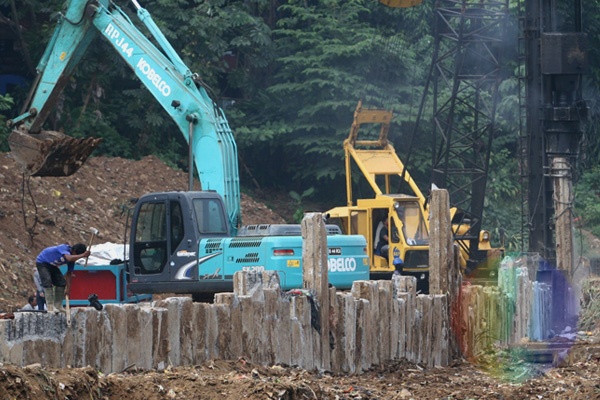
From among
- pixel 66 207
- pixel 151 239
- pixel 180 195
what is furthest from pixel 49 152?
pixel 66 207

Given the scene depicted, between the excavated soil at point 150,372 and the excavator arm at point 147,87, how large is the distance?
186 cm

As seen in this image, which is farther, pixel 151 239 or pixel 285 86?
pixel 285 86

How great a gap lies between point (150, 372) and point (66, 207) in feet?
59.3

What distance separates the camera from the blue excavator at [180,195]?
19.0 m

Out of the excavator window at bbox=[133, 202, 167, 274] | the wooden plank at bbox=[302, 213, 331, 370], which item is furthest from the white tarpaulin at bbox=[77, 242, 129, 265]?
the wooden plank at bbox=[302, 213, 331, 370]

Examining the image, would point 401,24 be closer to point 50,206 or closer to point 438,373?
point 50,206

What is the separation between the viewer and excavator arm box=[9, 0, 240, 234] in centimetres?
2164

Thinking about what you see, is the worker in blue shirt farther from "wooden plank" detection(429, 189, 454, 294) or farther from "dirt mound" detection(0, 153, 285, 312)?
"dirt mound" detection(0, 153, 285, 312)

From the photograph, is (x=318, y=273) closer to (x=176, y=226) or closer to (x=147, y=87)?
(x=176, y=226)

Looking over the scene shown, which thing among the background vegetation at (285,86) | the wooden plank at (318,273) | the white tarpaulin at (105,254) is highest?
the background vegetation at (285,86)

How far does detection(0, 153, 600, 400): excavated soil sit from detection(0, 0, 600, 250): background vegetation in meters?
2.57

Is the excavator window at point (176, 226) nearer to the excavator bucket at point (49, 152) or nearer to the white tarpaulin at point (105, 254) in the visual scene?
the white tarpaulin at point (105, 254)

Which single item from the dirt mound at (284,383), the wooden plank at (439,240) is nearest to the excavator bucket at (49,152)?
the wooden plank at (439,240)

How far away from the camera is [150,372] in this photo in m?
12.6
